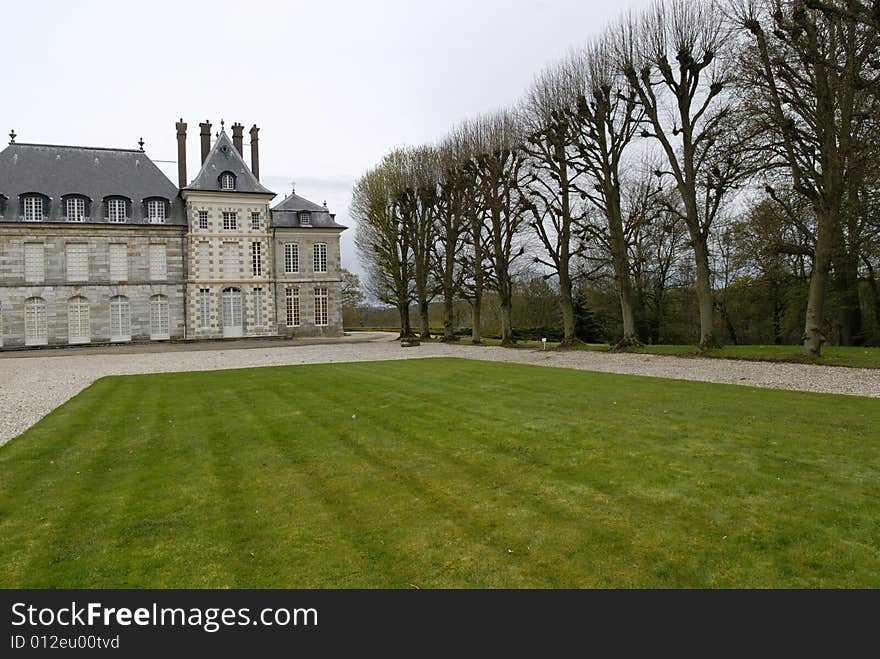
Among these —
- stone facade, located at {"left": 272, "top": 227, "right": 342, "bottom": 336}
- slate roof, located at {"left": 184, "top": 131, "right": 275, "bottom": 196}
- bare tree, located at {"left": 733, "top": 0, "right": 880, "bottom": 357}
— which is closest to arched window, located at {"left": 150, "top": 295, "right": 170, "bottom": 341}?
stone facade, located at {"left": 272, "top": 227, "right": 342, "bottom": 336}

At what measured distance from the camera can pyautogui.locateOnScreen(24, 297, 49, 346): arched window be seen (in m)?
35.2

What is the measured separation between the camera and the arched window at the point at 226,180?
3859cm

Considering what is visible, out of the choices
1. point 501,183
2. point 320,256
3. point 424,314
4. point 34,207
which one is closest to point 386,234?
point 424,314

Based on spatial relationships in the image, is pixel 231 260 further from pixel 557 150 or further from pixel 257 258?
pixel 557 150

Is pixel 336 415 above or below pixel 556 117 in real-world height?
below

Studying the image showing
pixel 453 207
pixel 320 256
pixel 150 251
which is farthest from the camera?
pixel 320 256

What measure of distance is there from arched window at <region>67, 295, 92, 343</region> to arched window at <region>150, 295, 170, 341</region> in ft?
11.5

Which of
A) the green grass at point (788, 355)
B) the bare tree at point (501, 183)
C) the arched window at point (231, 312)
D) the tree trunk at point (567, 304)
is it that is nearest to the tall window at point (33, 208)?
the arched window at point (231, 312)

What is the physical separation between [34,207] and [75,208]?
208 cm

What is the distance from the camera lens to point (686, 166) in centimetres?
1877

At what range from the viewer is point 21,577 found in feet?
12.4

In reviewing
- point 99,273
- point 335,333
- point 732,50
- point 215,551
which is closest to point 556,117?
point 732,50

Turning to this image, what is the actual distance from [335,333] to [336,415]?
33795 millimetres
